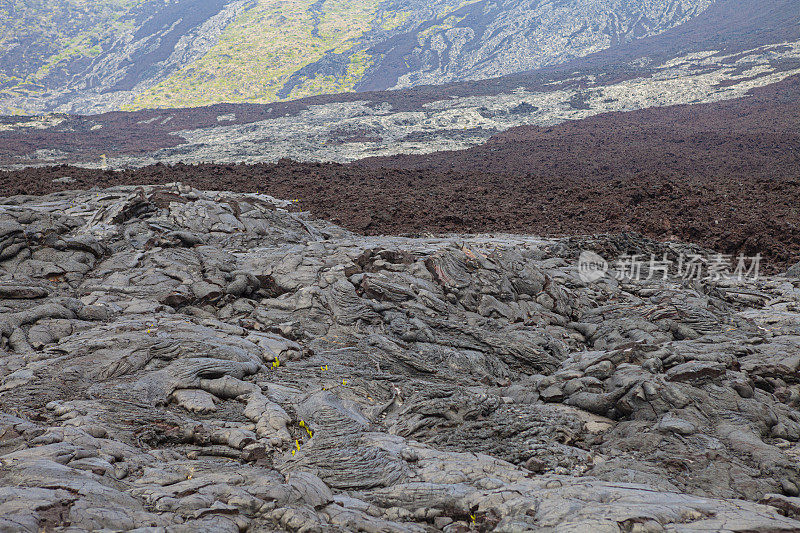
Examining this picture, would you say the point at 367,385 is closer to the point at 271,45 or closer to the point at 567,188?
the point at 567,188

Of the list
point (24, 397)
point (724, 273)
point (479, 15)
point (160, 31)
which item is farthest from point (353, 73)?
point (24, 397)

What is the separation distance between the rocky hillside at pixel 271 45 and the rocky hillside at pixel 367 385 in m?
80.7

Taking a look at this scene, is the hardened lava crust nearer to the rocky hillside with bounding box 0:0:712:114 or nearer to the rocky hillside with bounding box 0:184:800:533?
the rocky hillside with bounding box 0:184:800:533

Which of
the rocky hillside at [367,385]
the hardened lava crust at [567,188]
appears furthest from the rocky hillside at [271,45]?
the rocky hillside at [367,385]

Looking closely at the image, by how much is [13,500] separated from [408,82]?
329 feet

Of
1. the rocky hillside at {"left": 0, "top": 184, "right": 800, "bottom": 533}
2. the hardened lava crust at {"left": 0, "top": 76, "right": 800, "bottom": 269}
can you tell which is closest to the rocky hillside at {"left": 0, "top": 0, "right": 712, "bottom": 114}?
the hardened lava crust at {"left": 0, "top": 76, "right": 800, "bottom": 269}

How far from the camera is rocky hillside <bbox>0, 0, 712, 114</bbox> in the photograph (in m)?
92.6

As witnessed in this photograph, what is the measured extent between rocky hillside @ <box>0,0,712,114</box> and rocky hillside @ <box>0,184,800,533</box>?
80683 mm

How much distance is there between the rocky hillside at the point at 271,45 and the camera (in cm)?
9256

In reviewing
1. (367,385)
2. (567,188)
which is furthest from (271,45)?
(367,385)

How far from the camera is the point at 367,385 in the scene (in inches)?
372

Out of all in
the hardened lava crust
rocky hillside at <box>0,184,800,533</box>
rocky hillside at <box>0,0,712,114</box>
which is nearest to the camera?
rocky hillside at <box>0,184,800,533</box>

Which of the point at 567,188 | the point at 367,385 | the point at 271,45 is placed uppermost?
the point at 271,45

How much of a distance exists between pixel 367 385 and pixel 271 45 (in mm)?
108953
